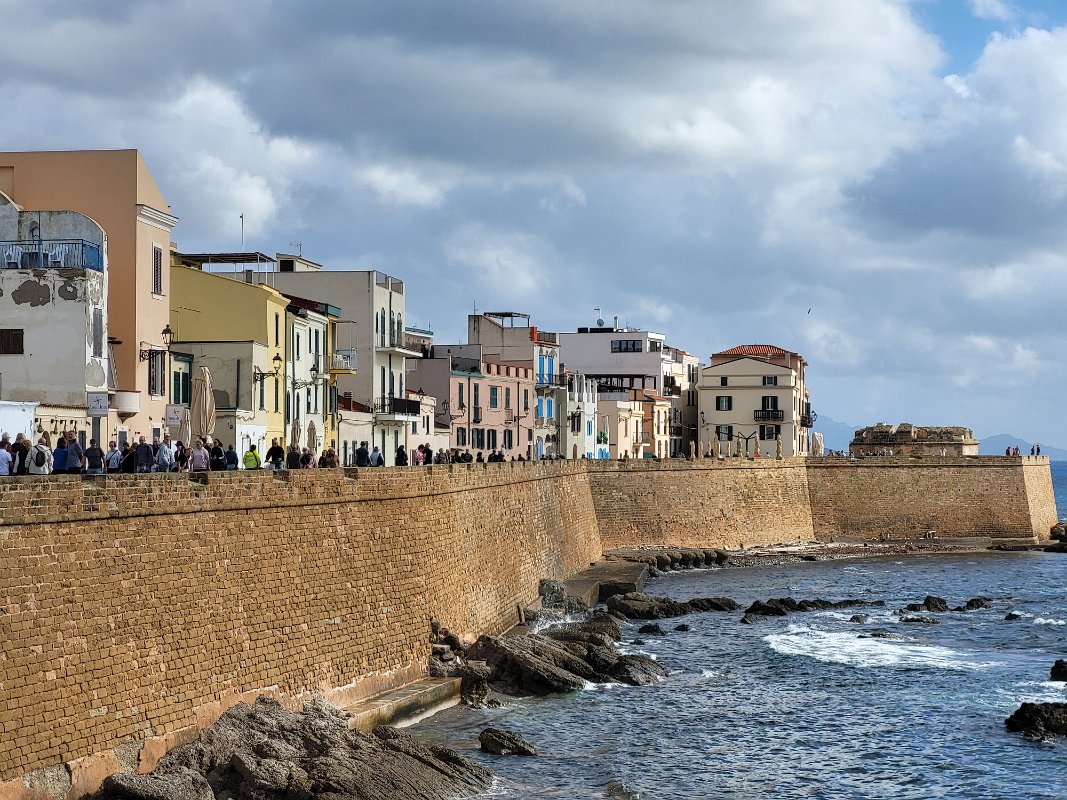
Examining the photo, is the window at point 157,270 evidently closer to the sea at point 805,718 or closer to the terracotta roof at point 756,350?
the sea at point 805,718

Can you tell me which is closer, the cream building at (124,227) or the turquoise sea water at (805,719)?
the turquoise sea water at (805,719)

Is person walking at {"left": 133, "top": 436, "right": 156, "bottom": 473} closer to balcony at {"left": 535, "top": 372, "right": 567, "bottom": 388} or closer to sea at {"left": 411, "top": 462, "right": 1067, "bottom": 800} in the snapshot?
sea at {"left": 411, "top": 462, "right": 1067, "bottom": 800}

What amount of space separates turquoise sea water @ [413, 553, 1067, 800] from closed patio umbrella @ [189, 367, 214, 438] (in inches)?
378

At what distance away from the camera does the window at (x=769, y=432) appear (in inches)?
3639

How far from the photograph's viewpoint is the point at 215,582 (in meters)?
22.4

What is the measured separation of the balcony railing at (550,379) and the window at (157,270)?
41.6m

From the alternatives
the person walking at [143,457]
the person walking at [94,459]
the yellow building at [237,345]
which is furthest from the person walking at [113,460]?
the yellow building at [237,345]

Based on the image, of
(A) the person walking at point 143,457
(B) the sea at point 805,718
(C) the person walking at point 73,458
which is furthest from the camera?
(A) the person walking at point 143,457

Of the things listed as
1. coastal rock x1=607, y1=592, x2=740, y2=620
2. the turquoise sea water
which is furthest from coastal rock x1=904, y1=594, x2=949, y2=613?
coastal rock x1=607, y1=592, x2=740, y2=620

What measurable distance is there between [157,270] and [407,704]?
16681 mm

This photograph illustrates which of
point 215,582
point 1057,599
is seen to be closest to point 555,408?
point 1057,599

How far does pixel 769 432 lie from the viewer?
92625 mm

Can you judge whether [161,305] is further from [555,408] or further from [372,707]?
[555,408]

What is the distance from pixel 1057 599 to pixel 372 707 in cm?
3659
